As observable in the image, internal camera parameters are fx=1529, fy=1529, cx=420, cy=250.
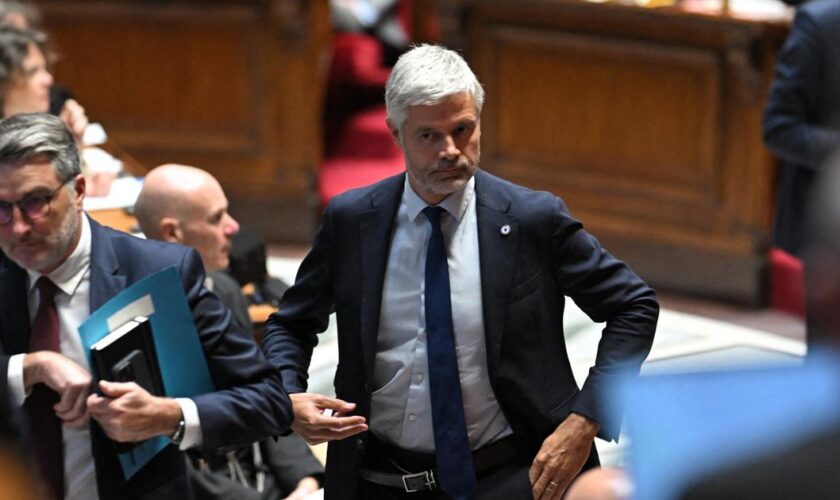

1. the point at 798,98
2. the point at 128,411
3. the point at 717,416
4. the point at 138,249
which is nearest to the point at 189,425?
the point at 128,411

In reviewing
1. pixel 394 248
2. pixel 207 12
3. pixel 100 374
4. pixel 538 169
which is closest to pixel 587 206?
pixel 538 169

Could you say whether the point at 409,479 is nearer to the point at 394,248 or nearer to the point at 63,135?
the point at 394,248

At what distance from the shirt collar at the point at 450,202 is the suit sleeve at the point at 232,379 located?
0.43 meters

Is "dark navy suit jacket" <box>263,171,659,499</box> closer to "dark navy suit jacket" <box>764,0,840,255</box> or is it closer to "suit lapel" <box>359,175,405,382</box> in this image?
"suit lapel" <box>359,175,405,382</box>

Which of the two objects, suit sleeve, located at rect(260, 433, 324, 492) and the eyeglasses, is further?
suit sleeve, located at rect(260, 433, 324, 492)

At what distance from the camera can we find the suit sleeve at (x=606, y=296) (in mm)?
3096

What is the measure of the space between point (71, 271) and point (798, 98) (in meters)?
2.79

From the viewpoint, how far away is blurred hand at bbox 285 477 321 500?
14.0 feet

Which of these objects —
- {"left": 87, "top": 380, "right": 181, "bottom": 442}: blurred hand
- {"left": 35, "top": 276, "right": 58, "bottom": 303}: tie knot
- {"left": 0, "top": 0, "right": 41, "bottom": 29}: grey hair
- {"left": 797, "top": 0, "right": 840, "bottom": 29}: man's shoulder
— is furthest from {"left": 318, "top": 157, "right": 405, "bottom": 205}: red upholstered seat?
{"left": 87, "top": 380, "right": 181, "bottom": 442}: blurred hand

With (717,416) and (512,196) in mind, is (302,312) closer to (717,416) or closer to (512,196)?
(512,196)

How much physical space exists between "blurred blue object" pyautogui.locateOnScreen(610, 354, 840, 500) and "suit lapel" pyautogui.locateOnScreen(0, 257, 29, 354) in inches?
76.2

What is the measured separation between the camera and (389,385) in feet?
10.2

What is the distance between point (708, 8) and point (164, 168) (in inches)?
137

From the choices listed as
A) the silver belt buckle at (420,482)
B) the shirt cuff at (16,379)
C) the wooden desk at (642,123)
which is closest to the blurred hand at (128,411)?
the shirt cuff at (16,379)
